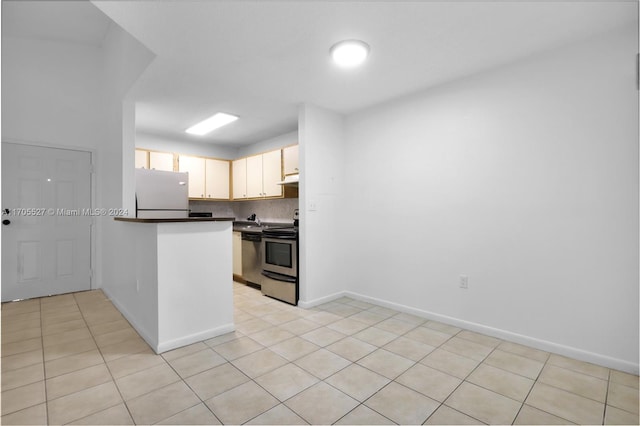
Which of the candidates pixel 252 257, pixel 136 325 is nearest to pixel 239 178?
pixel 252 257

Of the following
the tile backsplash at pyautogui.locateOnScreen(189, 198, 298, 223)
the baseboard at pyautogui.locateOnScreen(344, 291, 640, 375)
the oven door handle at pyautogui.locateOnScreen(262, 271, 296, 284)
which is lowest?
the baseboard at pyautogui.locateOnScreen(344, 291, 640, 375)

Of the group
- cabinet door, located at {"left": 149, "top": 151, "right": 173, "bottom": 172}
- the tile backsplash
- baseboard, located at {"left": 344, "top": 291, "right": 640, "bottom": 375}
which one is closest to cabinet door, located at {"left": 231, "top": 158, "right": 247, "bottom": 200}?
the tile backsplash

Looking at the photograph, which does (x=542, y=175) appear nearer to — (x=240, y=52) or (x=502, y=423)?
(x=502, y=423)

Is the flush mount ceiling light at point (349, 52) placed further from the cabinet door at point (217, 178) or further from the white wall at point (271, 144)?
the cabinet door at point (217, 178)

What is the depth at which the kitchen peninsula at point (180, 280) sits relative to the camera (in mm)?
2406

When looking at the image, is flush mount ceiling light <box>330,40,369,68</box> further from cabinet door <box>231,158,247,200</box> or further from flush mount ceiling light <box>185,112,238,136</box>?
cabinet door <box>231,158,247,200</box>

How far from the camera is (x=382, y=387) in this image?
192 centimetres

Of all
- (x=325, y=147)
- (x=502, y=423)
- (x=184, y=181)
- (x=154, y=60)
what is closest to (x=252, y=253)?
(x=184, y=181)

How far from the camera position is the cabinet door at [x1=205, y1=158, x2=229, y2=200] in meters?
5.62

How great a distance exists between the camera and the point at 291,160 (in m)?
4.58

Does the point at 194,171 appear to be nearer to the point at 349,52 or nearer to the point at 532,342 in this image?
the point at 349,52

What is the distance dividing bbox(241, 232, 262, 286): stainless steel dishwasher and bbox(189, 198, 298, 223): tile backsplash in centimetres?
90

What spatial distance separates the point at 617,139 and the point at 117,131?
4752 mm

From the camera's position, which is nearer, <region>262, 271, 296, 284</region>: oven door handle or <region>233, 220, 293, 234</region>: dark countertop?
<region>262, 271, 296, 284</region>: oven door handle
